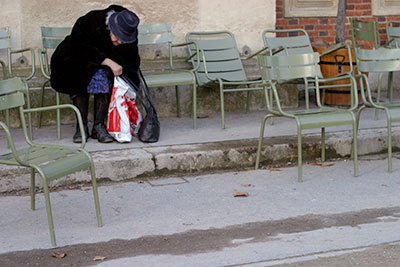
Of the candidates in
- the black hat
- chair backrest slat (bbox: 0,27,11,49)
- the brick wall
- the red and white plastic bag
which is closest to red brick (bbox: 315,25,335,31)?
the brick wall

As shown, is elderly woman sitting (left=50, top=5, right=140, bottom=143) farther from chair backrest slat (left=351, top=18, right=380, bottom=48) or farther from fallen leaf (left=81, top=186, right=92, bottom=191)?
chair backrest slat (left=351, top=18, right=380, bottom=48)

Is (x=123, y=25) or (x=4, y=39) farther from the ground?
(x=123, y=25)

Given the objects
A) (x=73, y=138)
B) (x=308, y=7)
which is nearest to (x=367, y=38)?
(x=308, y=7)

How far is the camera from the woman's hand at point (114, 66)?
21.0 feet

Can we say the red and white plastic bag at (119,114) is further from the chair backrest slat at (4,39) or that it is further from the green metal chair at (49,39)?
the chair backrest slat at (4,39)

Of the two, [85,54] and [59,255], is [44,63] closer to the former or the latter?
[85,54]

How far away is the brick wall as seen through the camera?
905 cm

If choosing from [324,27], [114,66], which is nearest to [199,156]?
[114,66]

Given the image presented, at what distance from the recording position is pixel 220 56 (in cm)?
793

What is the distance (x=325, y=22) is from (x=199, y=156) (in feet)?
12.9

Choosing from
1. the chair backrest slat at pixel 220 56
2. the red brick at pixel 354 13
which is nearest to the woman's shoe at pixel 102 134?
the chair backrest slat at pixel 220 56

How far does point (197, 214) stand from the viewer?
4.87 meters

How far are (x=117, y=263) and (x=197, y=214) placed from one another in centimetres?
101

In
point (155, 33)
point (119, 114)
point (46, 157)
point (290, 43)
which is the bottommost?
Result: point (119, 114)
